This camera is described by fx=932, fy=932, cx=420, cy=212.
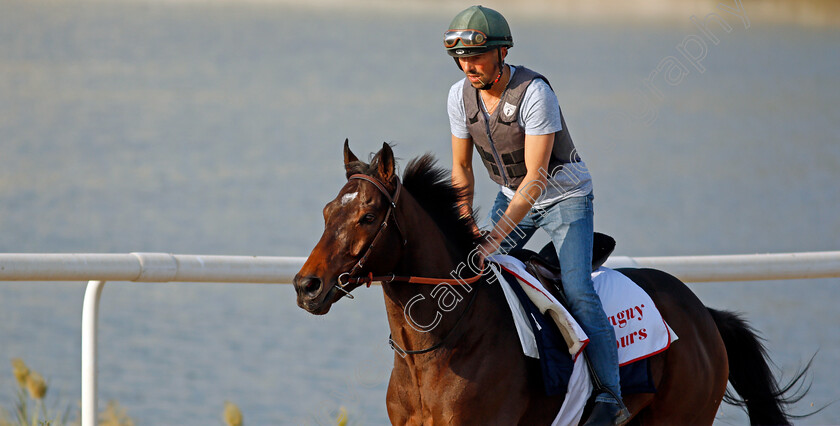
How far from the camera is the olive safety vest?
389 centimetres

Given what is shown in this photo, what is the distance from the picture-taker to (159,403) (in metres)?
10.1

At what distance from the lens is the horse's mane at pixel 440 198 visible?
3738 mm

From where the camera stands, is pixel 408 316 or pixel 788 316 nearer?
pixel 408 316

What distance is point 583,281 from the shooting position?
394cm

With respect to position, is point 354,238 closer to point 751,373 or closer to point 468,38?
point 468,38

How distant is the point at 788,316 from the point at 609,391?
12.2m

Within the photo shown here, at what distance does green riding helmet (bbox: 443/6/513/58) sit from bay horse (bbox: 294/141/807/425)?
467mm

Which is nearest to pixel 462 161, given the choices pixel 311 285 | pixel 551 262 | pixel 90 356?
pixel 551 262

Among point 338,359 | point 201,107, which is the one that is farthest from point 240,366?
point 201,107

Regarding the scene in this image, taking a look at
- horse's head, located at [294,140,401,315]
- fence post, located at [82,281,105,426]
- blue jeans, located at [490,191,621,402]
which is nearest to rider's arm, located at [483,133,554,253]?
blue jeans, located at [490,191,621,402]

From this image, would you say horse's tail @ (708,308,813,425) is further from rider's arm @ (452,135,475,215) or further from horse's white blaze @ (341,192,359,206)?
horse's white blaze @ (341,192,359,206)

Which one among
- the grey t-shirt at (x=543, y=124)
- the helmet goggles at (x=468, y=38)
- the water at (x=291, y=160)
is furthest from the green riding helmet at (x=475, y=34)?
the water at (x=291, y=160)

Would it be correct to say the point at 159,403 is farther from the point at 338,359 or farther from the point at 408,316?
the point at 408,316

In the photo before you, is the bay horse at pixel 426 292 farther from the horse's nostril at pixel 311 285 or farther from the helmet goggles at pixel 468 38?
the helmet goggles at pixel 468 38
